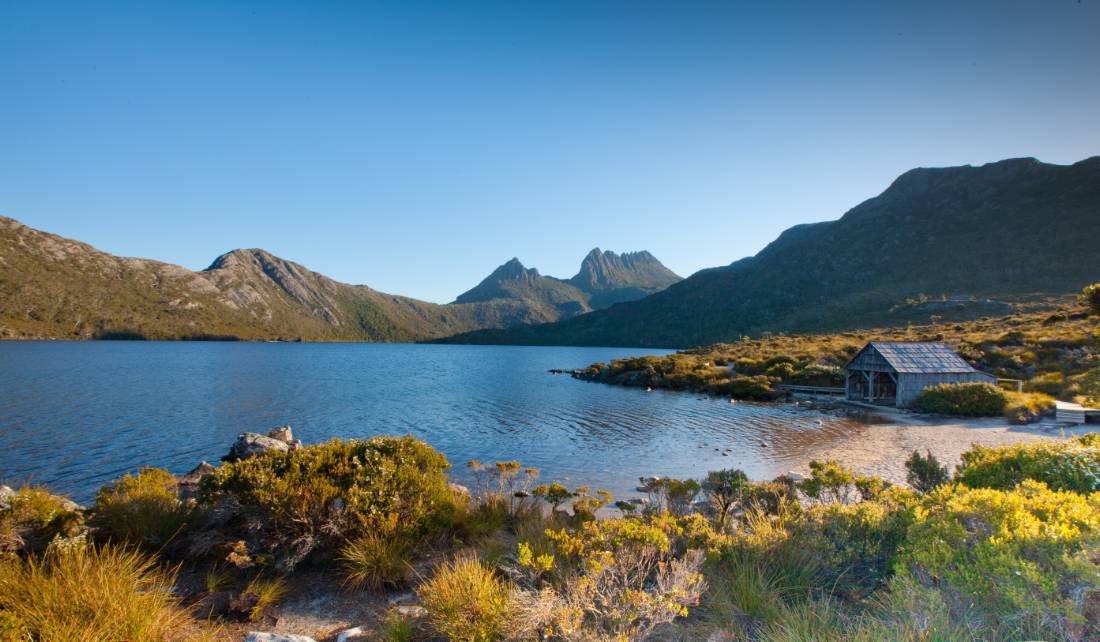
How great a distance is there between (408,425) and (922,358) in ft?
120

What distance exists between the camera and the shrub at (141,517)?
7582 mm

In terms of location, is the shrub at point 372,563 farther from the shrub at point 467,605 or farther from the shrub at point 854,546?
the shrub at point 854,546

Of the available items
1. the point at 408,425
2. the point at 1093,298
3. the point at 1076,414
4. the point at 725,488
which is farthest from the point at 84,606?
the point at 1093,298

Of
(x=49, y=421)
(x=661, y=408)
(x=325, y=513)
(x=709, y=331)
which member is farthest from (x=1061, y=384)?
(x=709, y=331)

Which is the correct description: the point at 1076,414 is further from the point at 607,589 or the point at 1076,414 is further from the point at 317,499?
the point at 317,499

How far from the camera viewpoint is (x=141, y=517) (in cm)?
784

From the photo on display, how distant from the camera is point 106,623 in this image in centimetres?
459

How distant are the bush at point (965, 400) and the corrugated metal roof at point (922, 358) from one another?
154 cm

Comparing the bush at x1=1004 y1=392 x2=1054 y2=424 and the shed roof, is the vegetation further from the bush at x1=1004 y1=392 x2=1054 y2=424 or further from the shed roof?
the shed roof

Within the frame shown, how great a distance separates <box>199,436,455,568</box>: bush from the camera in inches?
288

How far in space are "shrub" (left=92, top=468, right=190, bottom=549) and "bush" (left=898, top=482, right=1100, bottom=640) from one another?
10635 mm

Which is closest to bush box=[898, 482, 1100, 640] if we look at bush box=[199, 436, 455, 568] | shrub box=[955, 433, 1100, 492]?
shrub box=[955, 433, 1100, 492]

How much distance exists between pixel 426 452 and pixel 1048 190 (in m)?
164

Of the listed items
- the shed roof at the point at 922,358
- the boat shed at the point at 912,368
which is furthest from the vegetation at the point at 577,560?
the boat shed at the point at 912,368
